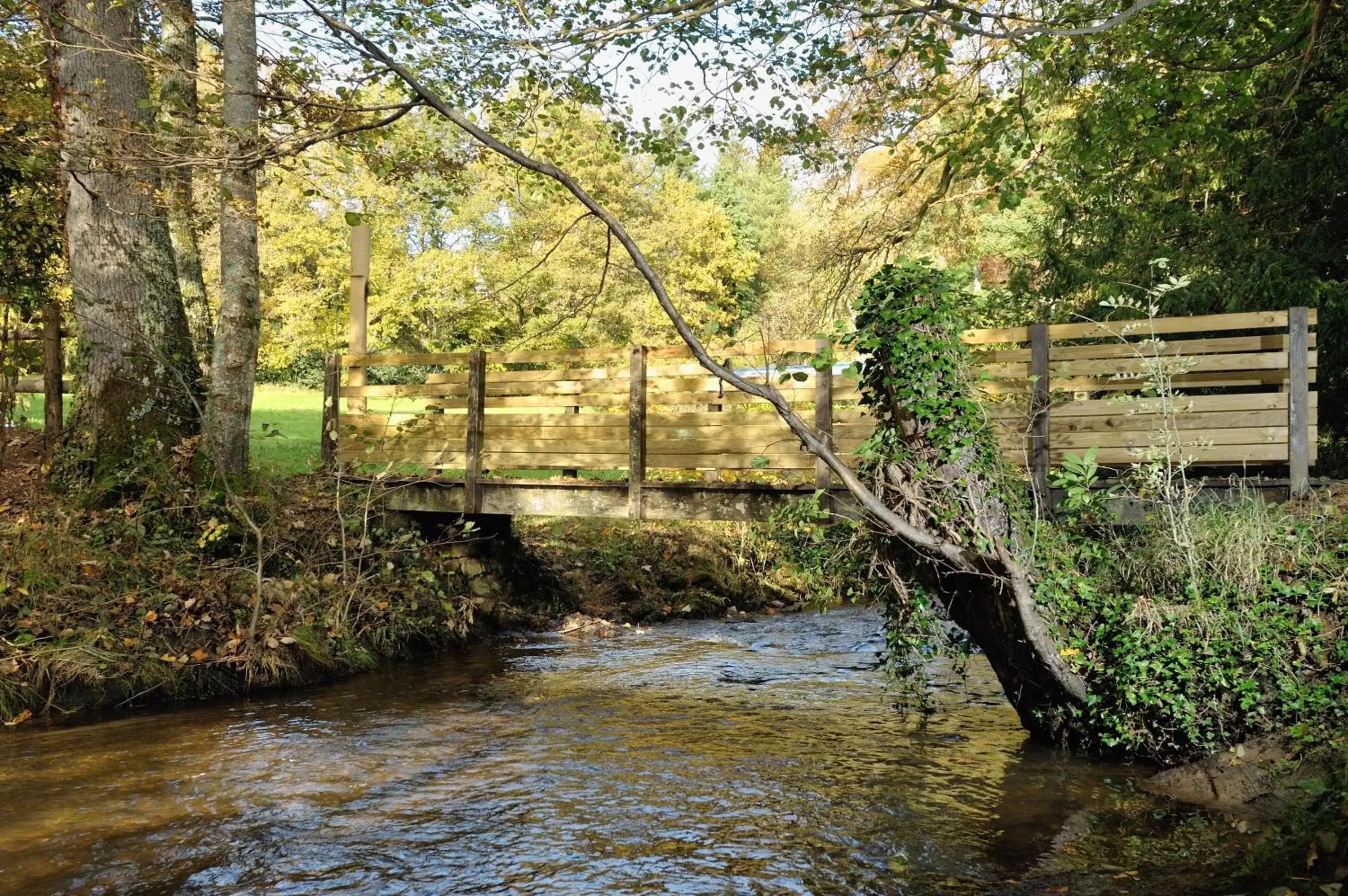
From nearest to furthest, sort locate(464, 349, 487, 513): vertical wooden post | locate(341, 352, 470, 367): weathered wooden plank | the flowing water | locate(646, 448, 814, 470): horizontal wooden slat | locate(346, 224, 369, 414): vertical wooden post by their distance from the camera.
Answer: the flowing water, locate(646, 448, 814, 470): horizontal wooden slat, locate(464, 349, 487, 513): vertical wooden post, locate(341, 352, 470, 367): weathered wooden plank, locate(346, 224, 369, 414): vertical wooden post

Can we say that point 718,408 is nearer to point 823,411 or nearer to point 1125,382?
point 823,411

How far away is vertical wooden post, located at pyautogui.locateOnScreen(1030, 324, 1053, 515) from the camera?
311 inches

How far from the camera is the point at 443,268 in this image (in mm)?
21938

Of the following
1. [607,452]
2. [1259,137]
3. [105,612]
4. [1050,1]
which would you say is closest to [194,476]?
[105,612]

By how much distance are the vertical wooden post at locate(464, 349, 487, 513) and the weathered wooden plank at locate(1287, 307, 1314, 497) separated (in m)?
6.98

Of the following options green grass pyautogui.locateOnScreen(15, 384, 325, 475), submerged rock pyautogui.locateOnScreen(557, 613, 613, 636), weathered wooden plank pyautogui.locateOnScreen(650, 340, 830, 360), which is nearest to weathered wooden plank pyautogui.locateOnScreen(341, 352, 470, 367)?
green grass pyautogui.locateOnScreen(15, 384, 325, 475)

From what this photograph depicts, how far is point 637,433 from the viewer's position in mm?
9469

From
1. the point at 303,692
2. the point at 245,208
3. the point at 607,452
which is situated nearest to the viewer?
the point at 303,692

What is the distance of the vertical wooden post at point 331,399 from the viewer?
11.1 metres

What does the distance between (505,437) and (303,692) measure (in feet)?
10.4

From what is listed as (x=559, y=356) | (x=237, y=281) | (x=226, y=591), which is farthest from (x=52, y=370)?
(x=559, y=356)

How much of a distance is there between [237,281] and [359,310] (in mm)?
2031

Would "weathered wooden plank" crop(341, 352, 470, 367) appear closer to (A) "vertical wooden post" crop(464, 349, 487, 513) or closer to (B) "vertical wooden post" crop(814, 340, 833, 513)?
(A) "vertical wooden post" crop(464, 349, 487, 513)

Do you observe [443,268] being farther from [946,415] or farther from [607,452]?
[946,415]
